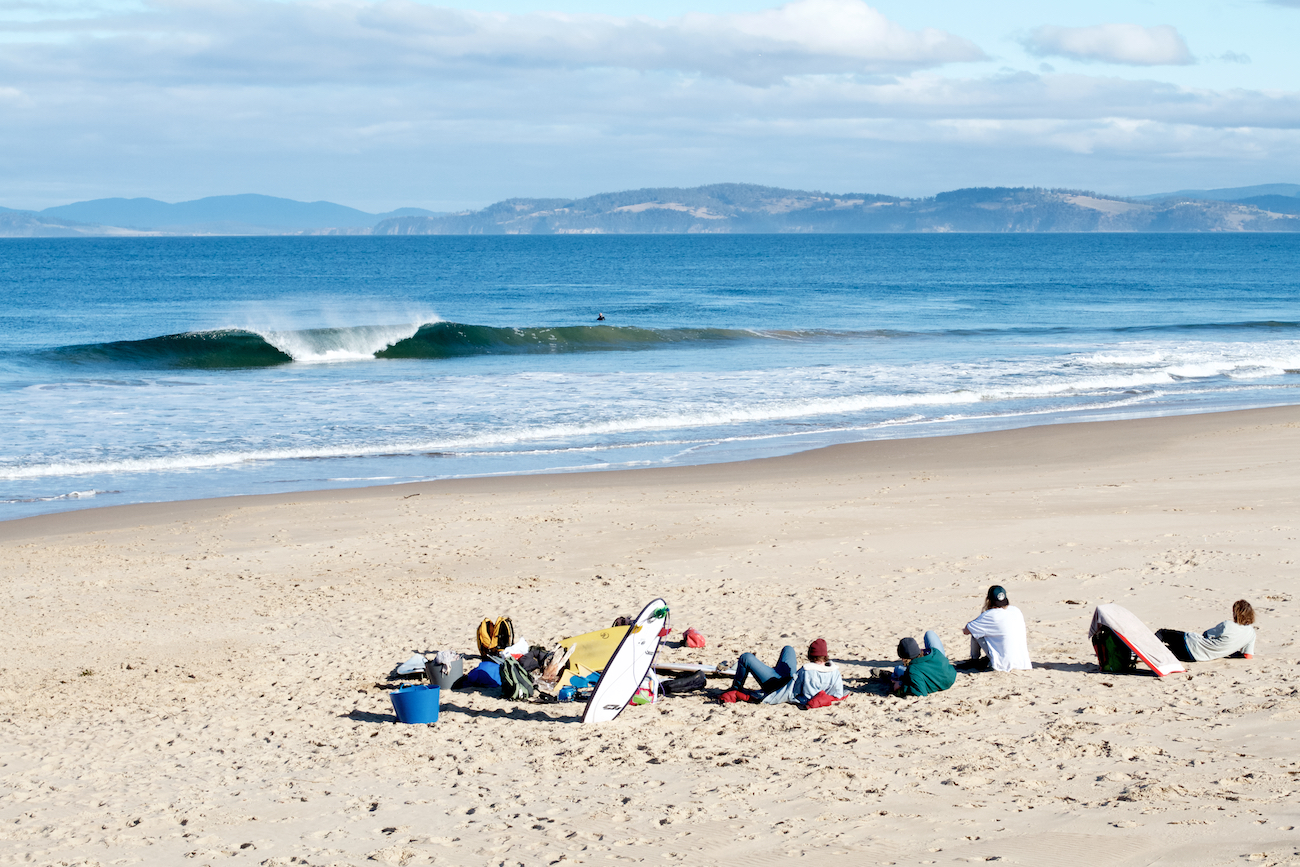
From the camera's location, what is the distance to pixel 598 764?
280 inches

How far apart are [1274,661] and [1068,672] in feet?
4.99

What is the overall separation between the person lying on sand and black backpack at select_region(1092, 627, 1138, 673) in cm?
43

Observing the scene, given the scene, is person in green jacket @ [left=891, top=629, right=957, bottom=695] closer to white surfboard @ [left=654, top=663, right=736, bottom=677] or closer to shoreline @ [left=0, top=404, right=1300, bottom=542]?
white surfboard @ [left=654, top=663, right=736, bottom=677]

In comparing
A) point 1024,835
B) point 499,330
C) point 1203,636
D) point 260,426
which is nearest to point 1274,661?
point 1203,636

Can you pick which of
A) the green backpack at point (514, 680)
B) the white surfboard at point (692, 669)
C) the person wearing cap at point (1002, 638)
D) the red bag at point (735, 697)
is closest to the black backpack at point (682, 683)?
the white surfboard at point (692, 669)

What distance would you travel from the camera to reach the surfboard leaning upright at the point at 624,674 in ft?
26.0

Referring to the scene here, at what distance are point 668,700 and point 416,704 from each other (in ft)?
6.10

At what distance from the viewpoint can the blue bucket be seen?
25.9 feet

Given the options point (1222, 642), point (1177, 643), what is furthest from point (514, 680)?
point (1222, 642)

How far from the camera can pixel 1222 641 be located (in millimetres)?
8461

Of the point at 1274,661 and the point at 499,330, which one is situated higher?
the point at 499,330

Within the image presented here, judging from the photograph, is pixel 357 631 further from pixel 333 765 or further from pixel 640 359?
pixel 640 359

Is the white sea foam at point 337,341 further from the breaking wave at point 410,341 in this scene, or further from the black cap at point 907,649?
the black cap at point 907,649

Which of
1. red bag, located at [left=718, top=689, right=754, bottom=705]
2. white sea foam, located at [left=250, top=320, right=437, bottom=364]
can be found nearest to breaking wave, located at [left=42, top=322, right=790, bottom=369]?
white sea foam, located at [left=250, top=320, right=437, bottom=364]
